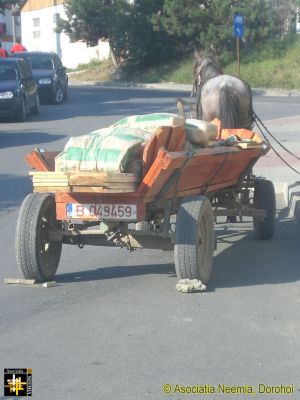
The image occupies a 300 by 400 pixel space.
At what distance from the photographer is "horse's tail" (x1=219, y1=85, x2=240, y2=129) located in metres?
10.7

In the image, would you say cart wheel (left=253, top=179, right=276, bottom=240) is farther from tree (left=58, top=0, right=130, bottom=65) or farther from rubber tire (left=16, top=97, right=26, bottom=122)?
tree (left=58, top=0, right=130, bottom=65)

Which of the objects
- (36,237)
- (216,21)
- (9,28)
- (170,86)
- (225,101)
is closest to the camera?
(36,237)

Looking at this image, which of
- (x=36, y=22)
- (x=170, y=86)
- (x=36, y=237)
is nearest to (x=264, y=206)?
A: (x=36, y=237)

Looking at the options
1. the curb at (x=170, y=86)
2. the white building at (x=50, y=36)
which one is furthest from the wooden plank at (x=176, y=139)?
the white building at (x=50, y=36)

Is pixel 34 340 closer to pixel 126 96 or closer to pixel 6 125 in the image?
pixel 6 125

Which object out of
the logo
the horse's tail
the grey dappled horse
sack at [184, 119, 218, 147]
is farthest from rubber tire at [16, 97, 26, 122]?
the logo

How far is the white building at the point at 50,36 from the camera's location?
2527 inches

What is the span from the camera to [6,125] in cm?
2528

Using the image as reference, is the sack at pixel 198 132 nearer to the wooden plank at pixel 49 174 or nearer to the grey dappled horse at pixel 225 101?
the wooden plank at pixel 49 174

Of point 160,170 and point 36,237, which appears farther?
point 36,237

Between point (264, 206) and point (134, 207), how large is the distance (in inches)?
118

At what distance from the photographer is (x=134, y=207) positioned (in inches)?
304

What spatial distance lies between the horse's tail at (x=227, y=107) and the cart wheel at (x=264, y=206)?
0.77 m

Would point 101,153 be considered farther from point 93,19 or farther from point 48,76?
point 93,19
